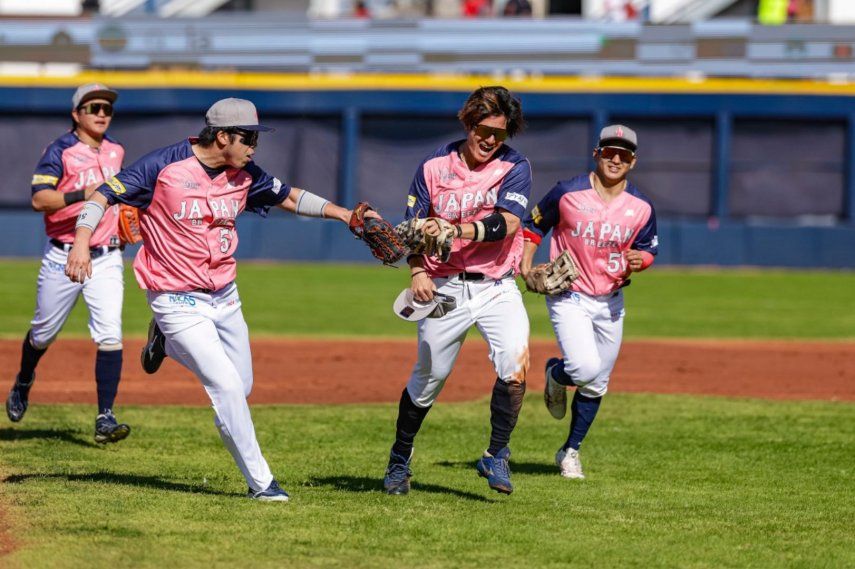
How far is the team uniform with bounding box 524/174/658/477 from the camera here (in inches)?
338

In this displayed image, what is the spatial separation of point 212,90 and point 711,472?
66.7 ft

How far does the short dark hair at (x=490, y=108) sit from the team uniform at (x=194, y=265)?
4.38ft

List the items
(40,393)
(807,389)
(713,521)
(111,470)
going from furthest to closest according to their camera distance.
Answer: (807,389) → (40,393) → (111,470) → (713,521)

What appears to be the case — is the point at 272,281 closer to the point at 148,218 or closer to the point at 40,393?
the point at 40,393

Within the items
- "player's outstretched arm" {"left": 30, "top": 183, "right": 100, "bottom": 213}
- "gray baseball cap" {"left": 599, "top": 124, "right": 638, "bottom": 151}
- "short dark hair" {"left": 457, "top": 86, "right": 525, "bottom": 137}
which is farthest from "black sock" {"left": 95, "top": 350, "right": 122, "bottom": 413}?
"gray baseball cap" {"left": 599, "top": 124, "right": 638, "bottom": 151}

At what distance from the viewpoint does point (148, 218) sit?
7234 mm

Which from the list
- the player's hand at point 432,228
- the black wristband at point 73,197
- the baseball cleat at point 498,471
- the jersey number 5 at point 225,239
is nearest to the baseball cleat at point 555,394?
the baseball cleat at point 498,471

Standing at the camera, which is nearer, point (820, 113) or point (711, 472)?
point (711, 472)

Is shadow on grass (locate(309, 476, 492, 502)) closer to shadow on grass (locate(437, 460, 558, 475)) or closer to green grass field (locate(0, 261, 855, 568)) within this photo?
green grass field (locate(0, 261, 855, 568))

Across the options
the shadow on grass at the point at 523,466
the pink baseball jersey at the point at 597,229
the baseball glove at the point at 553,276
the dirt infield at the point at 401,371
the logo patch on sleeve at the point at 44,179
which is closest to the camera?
the baseball glove at the point at 553,276

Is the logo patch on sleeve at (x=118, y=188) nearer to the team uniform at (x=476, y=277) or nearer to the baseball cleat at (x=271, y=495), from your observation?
the team uniform at (x=476, y=277)

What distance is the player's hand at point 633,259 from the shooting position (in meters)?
8.53

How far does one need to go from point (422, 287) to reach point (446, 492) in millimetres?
1360

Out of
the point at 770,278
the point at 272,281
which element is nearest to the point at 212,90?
the point at 272,281
